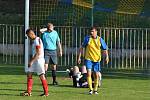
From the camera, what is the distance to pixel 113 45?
2655cm

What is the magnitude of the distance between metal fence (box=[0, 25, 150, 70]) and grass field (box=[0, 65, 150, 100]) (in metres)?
3.79

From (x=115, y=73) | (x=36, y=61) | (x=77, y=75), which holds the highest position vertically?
(x=36, y=61)

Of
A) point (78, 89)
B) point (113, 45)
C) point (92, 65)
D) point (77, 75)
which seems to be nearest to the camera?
point (92, 65)

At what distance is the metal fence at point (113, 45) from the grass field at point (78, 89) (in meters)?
3.79

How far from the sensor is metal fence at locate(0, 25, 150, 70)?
2506 cm

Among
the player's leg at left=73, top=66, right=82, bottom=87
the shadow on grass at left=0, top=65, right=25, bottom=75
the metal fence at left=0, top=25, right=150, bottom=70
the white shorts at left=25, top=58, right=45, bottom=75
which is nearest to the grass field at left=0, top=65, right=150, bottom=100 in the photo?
the shadow on grass at left=0, top=65, right=25, bottom=75

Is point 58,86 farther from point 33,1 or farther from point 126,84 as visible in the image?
point 33,1

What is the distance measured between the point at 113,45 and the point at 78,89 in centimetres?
1024

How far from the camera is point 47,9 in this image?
29484mm

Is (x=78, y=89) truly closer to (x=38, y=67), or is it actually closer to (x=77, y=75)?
(x=77, y=75)

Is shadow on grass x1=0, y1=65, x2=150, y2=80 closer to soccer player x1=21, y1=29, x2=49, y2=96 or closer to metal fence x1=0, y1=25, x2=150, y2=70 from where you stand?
metal fence x1=0, y1=25, x2=150, y2=70

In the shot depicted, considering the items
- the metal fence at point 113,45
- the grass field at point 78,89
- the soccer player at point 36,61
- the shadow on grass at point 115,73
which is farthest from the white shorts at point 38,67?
the metal fence at point 113,45

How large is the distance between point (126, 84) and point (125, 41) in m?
8.85

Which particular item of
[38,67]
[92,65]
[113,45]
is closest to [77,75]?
[92,65]
